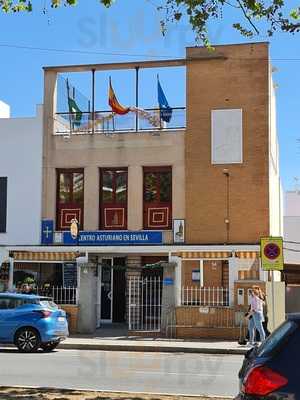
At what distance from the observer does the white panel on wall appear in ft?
85.8

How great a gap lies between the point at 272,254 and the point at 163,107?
12.9m

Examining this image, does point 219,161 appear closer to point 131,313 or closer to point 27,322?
point 131,313

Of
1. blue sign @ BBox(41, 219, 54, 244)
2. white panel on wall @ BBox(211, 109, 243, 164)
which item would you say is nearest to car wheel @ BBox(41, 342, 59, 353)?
blue sign @ BBox(41, 219, 54, 244)

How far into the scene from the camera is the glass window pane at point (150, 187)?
2680 cm

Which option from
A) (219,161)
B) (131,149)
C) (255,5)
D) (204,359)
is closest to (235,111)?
(219,161)

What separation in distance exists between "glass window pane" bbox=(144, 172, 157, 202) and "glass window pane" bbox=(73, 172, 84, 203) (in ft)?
8.64

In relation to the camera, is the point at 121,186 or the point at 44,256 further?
the point at 121,186

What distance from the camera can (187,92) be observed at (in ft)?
88.1

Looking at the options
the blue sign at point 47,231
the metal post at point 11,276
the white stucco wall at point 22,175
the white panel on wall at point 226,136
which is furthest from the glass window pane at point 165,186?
the metal post at point 11,276

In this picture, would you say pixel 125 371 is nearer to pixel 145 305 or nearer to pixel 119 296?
pixel 145 305

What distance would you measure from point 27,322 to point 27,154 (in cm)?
1117

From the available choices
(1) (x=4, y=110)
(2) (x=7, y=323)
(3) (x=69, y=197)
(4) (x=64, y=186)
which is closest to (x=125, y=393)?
(2) (x=7, y=323)

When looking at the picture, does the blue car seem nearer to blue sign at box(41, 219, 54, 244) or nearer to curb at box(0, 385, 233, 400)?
curb at box(0, 385, 233, 400)

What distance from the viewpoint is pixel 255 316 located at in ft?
65.0
